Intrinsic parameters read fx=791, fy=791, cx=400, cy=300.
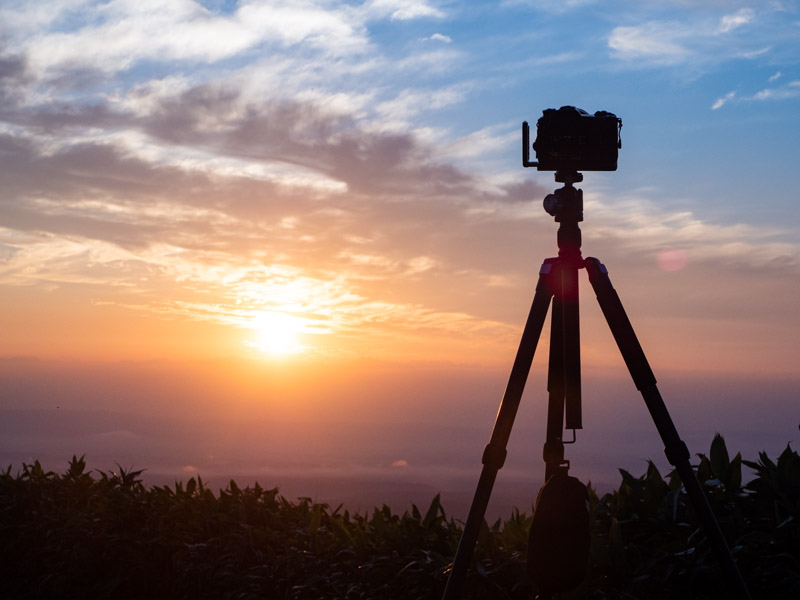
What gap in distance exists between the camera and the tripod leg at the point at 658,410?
3578 millimetres

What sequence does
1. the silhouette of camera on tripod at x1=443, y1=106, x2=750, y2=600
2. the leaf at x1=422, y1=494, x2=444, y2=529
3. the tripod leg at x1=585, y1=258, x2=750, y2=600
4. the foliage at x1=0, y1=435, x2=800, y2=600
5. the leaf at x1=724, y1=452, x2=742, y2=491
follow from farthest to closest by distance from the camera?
1. the leaf at x1=422, y1=494, x2=444, y2=529
2. the leaf at x1=724, y1=452, x2=742, y2=491
3. the foliage at x1=0, y1=435, x2=800, y2=600
4. the silhouette of camera on tripod at x1=443, y1=106, x2=750, y2=600
5. the tripod leg at x1=585, y1=258, x2=750, y2=600

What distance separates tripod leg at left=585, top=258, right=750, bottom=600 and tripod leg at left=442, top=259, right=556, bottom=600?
29cm

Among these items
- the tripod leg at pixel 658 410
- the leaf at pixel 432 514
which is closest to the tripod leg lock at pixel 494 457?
the tripod leg at pixel 658 410

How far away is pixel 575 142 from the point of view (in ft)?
14.0

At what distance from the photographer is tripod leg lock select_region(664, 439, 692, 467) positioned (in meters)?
3.65

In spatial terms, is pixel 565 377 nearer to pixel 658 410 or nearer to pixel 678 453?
pixel 658 410

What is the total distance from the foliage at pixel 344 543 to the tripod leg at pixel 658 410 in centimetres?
50

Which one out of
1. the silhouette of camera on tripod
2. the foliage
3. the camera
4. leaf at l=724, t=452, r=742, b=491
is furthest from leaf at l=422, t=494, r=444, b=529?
the camera

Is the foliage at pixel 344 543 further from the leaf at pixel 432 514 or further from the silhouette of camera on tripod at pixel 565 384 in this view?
the silhouette of camera on tripod at pixel 565 384

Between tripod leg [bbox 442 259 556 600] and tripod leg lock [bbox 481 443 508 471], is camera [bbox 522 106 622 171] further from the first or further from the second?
tripod leg lock [bbox 481 443 508 471]

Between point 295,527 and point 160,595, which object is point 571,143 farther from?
point 160,595

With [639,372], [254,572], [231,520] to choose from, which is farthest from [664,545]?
[231,520]

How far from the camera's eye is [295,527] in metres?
6.00

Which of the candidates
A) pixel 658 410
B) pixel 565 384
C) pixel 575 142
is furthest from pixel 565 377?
pixel 575 142
